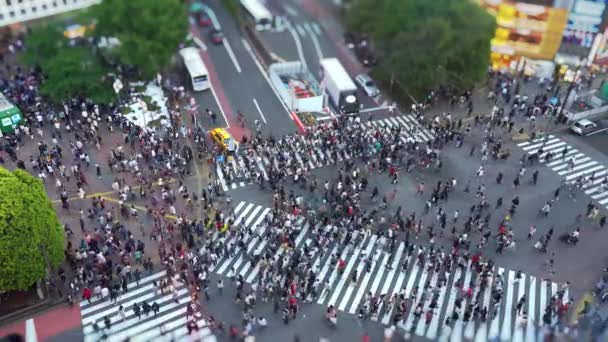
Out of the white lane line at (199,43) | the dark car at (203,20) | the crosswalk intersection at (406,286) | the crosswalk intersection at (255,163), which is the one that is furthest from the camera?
the dark car at (203,20)

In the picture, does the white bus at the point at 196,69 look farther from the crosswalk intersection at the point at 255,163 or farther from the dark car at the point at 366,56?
the dark car at the point at 366,56

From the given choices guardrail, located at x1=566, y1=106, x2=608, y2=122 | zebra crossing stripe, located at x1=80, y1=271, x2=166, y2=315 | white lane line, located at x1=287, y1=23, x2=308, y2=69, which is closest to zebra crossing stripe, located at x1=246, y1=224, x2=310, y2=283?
zebra crossing stripe, located at x1=80, y1=271, x2=166, y2=315

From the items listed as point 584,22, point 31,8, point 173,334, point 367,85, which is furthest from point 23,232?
point 584,22

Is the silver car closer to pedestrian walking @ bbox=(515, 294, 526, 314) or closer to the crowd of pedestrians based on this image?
the crowd of pedestrians

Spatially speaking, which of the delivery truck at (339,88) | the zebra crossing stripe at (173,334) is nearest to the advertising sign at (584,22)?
the delivery truck at (339,88)

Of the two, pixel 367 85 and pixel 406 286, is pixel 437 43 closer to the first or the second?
pixel 367 85

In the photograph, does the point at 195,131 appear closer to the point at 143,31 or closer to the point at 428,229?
the point at 143,31
